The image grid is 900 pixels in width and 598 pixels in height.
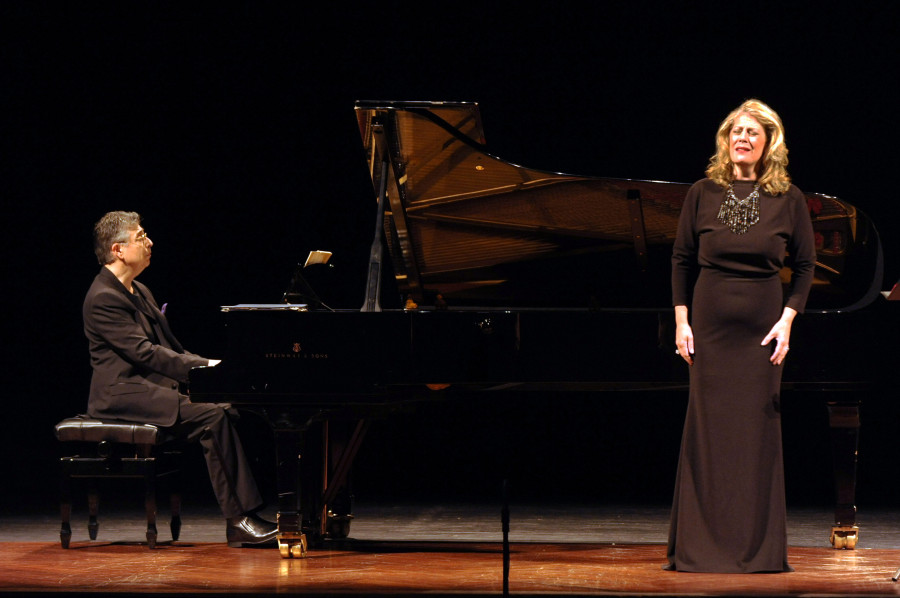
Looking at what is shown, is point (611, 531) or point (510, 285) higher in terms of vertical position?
point (510, 285)

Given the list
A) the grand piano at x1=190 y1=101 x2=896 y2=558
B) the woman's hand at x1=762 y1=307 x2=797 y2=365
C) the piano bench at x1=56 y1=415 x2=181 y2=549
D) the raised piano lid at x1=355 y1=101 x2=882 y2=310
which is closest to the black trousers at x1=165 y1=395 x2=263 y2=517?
the piano bench at x1=56 y1=415 x2=181 y2=549

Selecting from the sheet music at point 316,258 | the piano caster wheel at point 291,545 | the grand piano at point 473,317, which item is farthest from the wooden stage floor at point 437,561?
the sheet music at point 316,258

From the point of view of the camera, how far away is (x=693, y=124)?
5.67 metres

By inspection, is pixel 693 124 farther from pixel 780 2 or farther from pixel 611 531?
pixel 611 531

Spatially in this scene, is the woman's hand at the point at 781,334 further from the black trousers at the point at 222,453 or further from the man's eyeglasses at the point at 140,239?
the man's eyeglasses at the point at 140,239

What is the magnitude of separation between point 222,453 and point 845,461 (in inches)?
89.1

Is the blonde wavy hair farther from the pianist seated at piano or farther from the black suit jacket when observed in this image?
the black suit jacket

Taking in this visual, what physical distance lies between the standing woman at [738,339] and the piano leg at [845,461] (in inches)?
27.9

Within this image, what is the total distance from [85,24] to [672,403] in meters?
3.71

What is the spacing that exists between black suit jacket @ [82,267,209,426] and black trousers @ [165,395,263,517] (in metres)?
0.07

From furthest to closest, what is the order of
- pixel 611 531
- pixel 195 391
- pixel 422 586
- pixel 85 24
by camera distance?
pixel 85 24 < pixel 611 531 < pixel 195 391 < pixel 422 586

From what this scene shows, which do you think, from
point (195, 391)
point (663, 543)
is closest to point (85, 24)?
point (195, 391)

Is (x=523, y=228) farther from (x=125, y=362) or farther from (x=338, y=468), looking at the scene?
(x=125, y=362)

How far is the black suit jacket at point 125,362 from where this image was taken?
4367 mm
